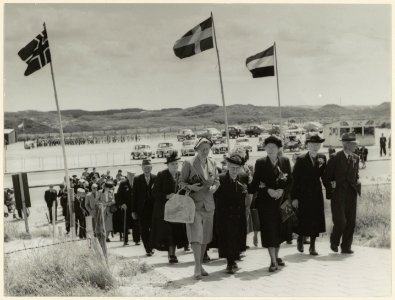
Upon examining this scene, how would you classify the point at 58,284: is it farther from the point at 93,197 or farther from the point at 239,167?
the point at 93,197

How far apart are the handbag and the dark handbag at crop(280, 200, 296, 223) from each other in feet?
4.25

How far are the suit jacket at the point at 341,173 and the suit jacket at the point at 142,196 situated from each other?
2689 mm

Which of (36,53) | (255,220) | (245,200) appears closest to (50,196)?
(36,53)

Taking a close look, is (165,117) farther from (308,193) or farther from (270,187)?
(270,187)

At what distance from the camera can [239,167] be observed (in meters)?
6.96

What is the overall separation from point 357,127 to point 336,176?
24.6 metres

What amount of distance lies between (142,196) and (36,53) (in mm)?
4450

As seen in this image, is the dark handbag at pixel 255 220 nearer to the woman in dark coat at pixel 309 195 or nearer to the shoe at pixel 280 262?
the woman in dark coat at pixel 309 195

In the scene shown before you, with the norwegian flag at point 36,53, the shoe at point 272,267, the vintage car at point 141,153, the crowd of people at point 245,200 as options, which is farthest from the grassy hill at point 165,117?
the shoe at point 272,267

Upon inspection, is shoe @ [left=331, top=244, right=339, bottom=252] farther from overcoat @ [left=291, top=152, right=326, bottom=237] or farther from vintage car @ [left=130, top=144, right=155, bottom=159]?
vintage car @ [left=130, top=144, right=155, bottom=159]

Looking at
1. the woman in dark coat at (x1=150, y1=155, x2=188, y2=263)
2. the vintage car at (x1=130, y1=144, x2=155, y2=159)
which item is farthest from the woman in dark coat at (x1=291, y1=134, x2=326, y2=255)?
the vintage car at (x1=130, y1=144, x2=155, y2=159)

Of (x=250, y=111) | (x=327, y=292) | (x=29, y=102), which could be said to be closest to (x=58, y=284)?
(x=327, y=292)

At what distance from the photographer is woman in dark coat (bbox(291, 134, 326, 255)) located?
302 inches

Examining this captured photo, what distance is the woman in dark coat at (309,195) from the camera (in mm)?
7664
